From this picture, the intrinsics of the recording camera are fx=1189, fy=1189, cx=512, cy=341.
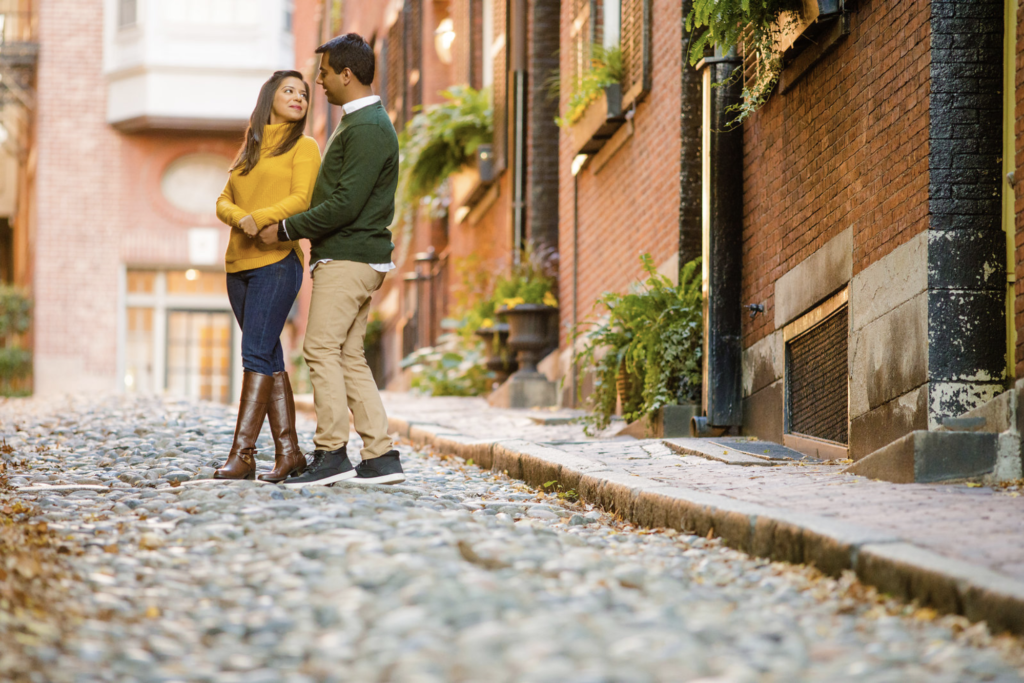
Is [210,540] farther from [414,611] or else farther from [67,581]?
[414,611]

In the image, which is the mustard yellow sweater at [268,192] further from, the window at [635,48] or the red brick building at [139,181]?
the red brick building at [139,181]

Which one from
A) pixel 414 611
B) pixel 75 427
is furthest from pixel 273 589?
pixel 75 427

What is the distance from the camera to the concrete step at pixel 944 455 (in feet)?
13.8

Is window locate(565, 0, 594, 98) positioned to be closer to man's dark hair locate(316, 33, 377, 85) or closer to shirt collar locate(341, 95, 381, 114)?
man's dark hair locate(316, 33, 377, 85)

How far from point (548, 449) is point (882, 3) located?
260 cm

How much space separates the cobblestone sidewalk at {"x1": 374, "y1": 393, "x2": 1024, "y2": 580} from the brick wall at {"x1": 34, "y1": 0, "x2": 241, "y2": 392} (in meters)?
19.3

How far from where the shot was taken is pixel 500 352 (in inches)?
466

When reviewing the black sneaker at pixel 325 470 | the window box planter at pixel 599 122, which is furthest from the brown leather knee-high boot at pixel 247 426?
the window box planter at pixel 599 122

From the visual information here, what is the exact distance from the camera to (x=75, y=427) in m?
8.51

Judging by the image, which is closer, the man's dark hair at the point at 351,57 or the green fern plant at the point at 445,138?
the man's dark hair at the point at 351,57

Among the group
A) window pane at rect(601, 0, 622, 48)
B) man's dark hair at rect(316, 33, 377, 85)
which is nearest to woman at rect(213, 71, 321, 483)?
man's dark hair at rect(316, 33, 377, 85)

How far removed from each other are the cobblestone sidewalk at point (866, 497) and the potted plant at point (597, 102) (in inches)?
138

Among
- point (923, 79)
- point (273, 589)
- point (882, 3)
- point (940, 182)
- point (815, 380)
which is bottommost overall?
point (273, 589)

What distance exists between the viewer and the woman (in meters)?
4.83
